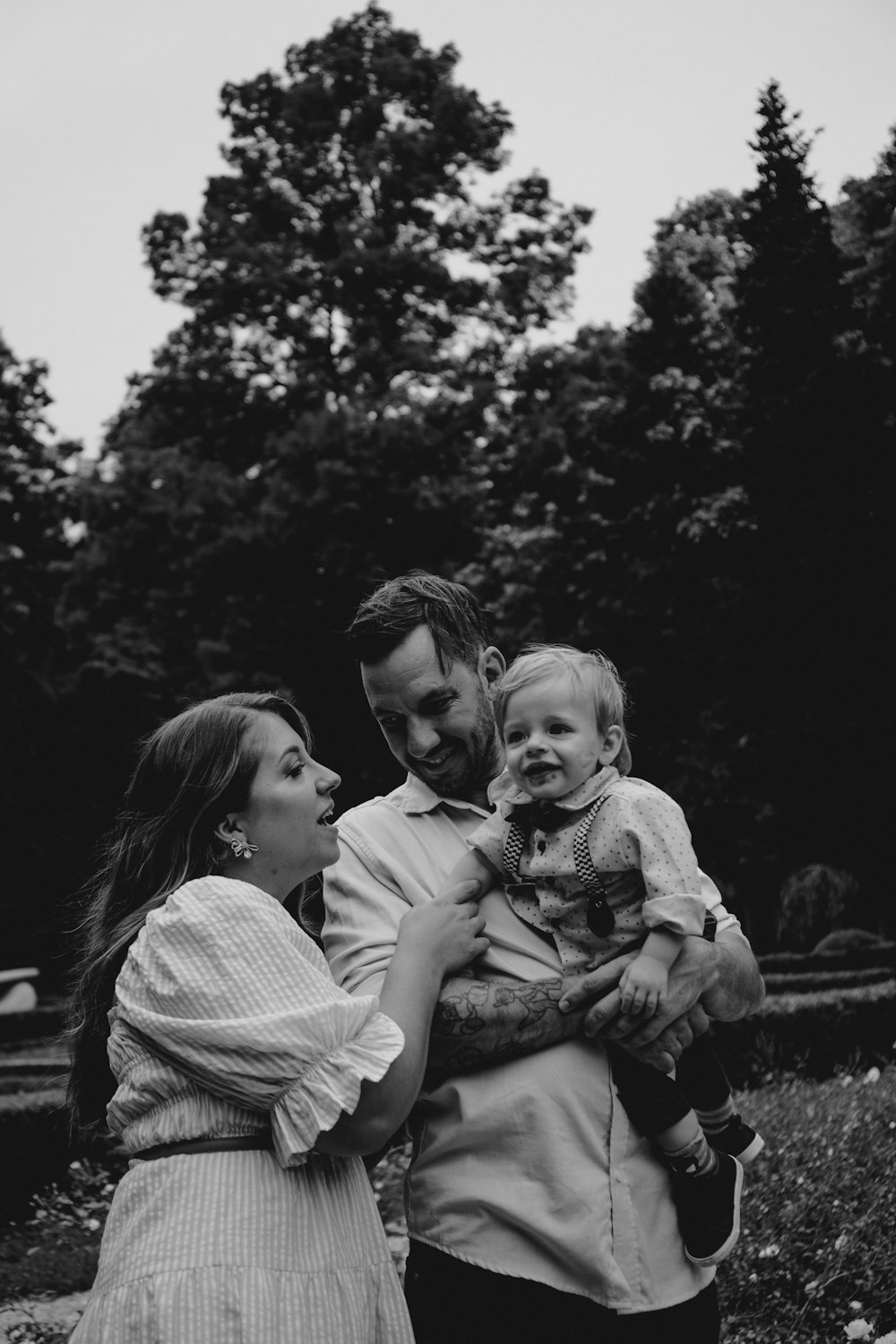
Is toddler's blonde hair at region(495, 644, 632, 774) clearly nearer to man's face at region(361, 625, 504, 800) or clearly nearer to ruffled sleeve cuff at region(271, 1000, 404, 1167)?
man's face at region(361, 625, 504, 800)

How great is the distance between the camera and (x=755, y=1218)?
18.2ft

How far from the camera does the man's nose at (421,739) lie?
3.01 m

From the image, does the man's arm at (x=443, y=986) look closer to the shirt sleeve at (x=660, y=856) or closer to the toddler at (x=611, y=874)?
the toddler at (x=611, y=874)

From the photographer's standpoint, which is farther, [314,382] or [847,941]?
[314,382]

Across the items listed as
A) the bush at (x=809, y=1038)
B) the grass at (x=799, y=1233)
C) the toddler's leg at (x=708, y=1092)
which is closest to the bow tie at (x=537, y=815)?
the toddler's leg at (x=708, y=1092)

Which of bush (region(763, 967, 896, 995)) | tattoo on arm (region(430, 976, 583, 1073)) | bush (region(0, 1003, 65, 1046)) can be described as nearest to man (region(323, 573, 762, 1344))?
tattoo on arm (region(430, 976, 583, 1073))

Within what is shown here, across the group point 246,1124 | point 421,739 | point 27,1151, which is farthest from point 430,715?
point 27,1151

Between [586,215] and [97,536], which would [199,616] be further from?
[586,215]

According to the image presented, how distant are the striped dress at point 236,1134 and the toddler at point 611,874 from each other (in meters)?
0.60

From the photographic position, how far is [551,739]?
276 centimetres

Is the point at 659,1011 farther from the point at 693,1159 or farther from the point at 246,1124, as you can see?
the point at 246,1124

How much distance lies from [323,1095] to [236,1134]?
0.21m

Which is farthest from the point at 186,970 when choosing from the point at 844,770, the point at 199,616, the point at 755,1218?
the point at 199,616

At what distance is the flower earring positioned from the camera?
8.05ft
